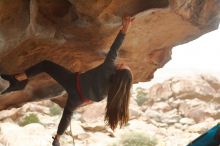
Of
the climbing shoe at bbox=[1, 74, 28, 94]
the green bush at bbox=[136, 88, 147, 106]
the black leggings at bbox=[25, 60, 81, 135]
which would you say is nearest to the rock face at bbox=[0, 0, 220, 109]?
the climbing shoe at bbox=[1, 74, 28, 94]

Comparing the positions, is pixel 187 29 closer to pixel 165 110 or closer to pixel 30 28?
pixel 30 28

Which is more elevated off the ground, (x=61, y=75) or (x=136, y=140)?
(x=61, y=75)

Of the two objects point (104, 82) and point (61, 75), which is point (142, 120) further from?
point (104, 82)

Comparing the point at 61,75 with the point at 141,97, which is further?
the point at 141,97

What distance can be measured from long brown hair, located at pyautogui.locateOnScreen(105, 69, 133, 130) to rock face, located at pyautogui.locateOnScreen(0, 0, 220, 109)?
140 cm

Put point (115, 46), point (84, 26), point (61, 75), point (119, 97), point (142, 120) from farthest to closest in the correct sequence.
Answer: point (142, 120)
point (84, 26)
point (61, 75)
point (115, 46)
point (119, 97)

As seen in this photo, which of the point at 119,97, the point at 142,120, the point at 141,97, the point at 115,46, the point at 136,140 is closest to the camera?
the point at 119,97

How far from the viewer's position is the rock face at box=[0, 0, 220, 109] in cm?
529

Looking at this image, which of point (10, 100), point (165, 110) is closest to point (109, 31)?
point (10, 100)

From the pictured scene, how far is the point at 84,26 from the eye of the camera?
571 centimetres

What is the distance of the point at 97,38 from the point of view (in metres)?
6.05

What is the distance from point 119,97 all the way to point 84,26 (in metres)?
1.78

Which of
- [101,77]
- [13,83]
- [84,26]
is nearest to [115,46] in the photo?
[101,77]

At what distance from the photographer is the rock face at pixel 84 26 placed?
5293 mm
